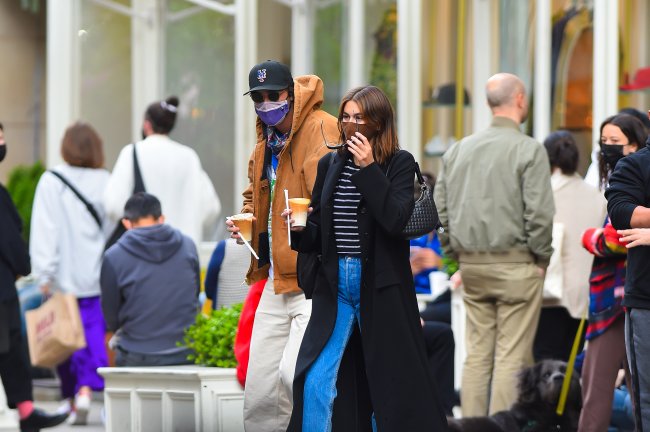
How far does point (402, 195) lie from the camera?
6.86 meters

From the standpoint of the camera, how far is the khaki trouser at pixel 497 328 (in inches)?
381

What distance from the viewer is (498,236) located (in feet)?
31.6

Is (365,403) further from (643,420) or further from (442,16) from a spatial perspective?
(442,16)

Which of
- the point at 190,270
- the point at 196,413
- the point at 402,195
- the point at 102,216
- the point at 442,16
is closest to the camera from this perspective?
the point at 402,195

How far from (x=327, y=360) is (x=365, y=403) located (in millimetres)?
265

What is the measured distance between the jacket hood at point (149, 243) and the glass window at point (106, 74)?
4.52 m

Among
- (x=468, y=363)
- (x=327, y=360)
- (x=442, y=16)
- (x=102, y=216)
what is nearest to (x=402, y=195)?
(x=327, y=360)

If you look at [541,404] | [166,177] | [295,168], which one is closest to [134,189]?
[166,177]

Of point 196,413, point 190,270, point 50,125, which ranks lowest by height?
point 196,413

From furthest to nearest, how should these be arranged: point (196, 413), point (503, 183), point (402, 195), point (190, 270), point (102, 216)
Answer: point (102, 216), point (190, 270), point (503, 183), point (196, 413), point (402, 195)

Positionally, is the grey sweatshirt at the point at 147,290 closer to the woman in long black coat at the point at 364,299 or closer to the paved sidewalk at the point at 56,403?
the paved sidewalk at the point at 56,403

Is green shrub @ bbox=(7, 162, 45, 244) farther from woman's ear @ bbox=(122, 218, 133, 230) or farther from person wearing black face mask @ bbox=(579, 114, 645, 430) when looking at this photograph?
person wearing black face mask @ bbox=(579, 114, 645, 430)

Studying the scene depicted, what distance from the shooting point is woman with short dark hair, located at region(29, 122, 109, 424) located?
1166 cm

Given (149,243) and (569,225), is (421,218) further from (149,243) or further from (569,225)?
(149,243)
